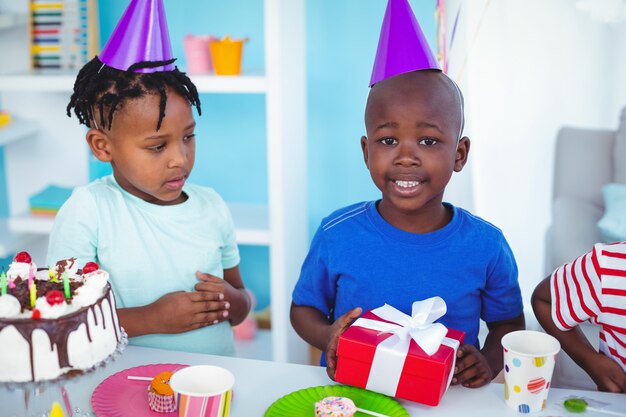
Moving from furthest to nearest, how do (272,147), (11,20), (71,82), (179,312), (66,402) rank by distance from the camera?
(11,20) < (71,82) < (272,147) < (179,312) < (66,402)

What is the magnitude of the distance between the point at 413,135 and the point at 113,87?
56 centimetres

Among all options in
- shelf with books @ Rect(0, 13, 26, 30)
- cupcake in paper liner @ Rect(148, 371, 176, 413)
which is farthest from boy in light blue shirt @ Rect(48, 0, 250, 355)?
shelf with books @ Rect(0, 13, 26, 30)

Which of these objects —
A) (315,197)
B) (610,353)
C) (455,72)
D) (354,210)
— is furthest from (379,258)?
(315,197)

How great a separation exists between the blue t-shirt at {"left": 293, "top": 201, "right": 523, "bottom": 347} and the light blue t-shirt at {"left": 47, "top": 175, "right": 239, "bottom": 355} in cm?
25

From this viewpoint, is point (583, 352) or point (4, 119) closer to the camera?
point (583, 352)

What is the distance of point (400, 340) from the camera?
44.1 inches

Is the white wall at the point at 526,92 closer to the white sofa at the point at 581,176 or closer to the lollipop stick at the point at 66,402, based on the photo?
the white sofa at the point at 581,176

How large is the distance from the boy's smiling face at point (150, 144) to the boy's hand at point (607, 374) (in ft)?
2.63

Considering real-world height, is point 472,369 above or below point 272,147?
below

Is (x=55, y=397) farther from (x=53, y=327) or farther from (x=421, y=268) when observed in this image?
(x=421, y=268)

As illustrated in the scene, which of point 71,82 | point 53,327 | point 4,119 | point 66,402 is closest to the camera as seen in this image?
point 53,327

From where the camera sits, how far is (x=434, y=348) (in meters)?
1.09

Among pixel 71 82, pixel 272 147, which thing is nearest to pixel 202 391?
pixel 272 147

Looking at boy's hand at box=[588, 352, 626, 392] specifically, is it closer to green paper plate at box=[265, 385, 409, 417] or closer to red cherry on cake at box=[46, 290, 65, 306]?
green paper plate at box=[265, 385, 409, 417]
